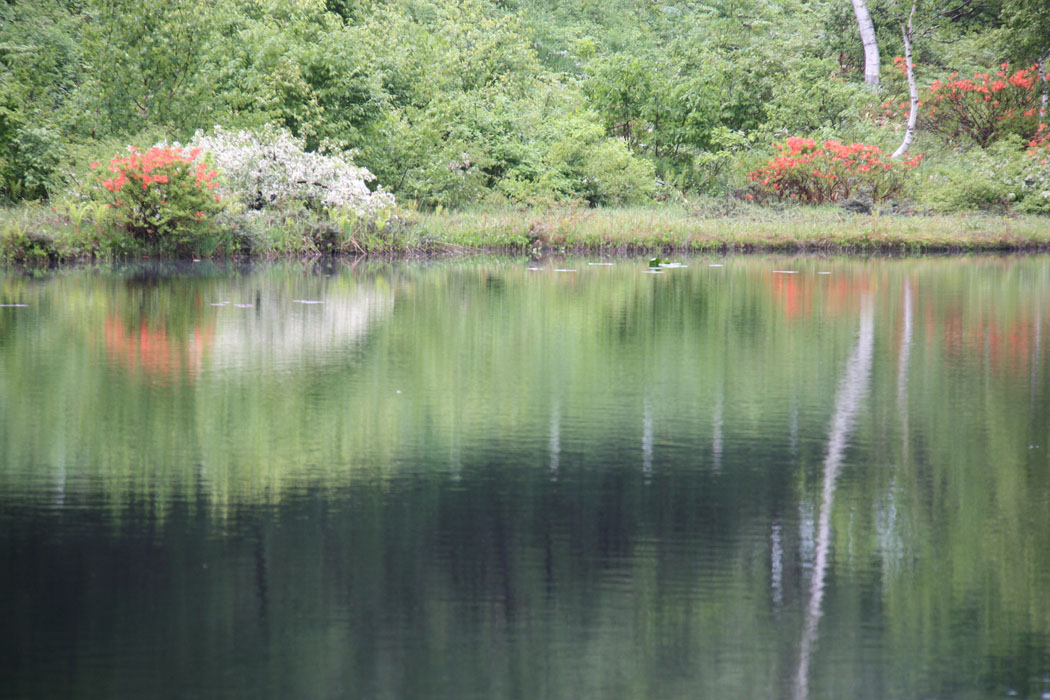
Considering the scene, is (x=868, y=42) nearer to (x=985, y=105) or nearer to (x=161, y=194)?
(x=985, y=105)

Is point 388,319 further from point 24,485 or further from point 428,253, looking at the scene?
point 428,253

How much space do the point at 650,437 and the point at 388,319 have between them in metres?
6.98

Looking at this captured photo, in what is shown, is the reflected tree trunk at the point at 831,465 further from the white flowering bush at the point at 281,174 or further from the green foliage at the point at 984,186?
the green foliage at the point at 984,186

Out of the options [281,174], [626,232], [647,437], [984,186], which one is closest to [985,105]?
[984,186]

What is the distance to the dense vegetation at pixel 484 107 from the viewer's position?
92.5ft

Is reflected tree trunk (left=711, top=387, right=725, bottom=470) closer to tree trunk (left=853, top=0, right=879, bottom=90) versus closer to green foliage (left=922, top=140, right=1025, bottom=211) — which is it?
green foliage (left=922, top=140, right=1025, bottom=211)

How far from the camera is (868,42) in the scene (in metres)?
40.3

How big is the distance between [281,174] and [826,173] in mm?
14032

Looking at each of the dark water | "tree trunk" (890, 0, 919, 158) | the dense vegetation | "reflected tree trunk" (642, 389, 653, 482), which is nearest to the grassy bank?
the dense vegetation

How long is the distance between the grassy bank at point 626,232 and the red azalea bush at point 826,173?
136cm

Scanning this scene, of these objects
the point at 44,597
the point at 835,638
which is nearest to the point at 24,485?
the point at 44,597

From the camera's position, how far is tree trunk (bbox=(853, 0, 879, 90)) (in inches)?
1577

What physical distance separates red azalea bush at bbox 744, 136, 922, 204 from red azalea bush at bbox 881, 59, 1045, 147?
4.92 m

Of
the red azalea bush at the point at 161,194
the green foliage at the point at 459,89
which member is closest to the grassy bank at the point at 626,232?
the red azalea bush at the point at 161,194
